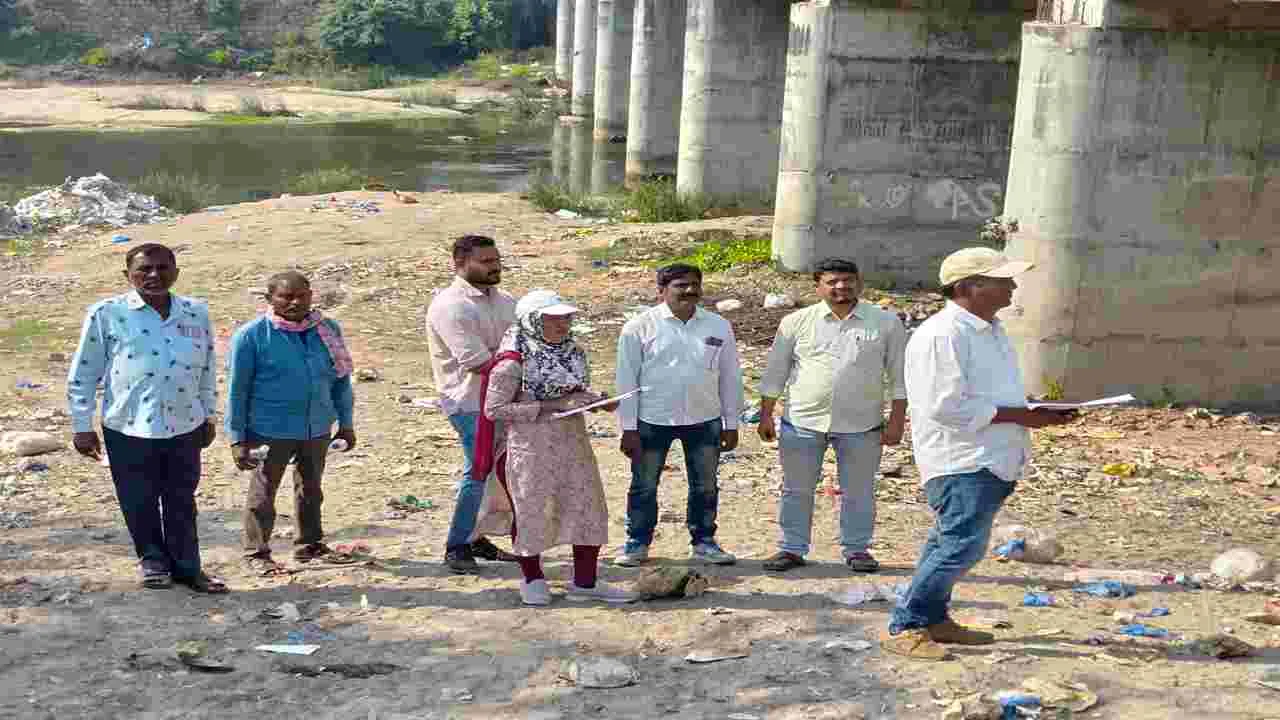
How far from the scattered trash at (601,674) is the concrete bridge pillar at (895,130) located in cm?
1122

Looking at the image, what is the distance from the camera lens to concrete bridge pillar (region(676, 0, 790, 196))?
24031 mm

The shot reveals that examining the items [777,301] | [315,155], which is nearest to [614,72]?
[315,155]

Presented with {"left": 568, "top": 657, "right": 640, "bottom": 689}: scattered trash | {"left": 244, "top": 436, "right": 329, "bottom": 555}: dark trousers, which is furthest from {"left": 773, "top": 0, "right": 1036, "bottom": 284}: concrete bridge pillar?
{"left": 568, "top": 657, "right": 640, "bottom": 689}: scattered trash

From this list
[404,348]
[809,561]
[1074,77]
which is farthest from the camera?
[404,348]

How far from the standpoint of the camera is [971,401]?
5.42 m

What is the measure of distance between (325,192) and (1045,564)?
1955 centimetres

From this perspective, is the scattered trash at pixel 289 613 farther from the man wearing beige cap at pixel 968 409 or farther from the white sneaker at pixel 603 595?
the man wearing beige cap at pixel 968 409

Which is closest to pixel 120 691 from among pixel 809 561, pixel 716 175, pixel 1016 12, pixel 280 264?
pixel 809 561

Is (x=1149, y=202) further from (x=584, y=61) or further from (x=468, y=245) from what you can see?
(x=584, y=61)

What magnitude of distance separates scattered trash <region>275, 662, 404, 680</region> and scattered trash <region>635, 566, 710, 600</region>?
3.75 ft

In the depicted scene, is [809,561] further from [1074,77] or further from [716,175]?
[716,175]

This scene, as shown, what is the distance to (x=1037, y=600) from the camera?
657 centimetres

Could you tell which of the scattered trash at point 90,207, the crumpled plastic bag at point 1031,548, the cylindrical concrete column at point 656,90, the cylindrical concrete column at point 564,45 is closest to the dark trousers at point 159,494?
the crumpled plastic bag at point 1031,548

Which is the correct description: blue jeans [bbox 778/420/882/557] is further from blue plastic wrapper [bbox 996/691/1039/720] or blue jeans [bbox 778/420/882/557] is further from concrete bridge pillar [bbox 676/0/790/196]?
concrete bridge pillar [bbox 676/0/790/196]
